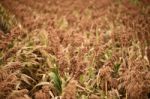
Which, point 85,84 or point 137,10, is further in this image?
point 137,10

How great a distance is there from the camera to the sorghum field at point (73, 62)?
8.36ft

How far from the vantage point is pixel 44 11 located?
582cm

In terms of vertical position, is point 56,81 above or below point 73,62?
below

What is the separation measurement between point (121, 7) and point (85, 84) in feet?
12.3

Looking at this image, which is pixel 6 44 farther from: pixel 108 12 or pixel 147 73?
pixel 108 12

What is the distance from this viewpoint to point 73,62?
2.85m

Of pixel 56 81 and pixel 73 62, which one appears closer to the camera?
pixel 56 81

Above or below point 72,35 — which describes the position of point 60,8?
above

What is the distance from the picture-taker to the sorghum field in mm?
2549

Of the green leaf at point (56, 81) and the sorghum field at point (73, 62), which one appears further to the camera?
the green leaf at point (56, 81)

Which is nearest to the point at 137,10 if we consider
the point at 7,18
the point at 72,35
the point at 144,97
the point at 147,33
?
the point at 147,33

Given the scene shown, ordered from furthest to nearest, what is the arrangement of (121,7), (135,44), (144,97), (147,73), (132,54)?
(121,7), (135,44), (132,54), (147,73), (144,97)

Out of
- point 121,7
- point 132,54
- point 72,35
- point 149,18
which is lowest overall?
point 132,54

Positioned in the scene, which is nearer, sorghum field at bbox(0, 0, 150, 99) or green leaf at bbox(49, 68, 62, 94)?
sorghum field at bbox(0, 0, 150, 99)
